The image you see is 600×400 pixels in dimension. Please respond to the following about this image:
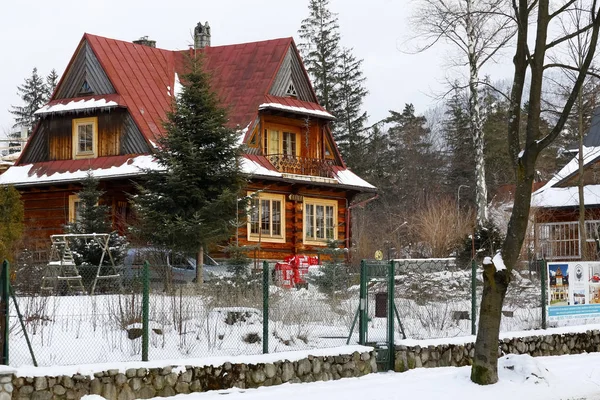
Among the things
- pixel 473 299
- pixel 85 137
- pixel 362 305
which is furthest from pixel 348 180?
pixel 362 305

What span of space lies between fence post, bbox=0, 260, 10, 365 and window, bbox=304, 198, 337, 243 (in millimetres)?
24892

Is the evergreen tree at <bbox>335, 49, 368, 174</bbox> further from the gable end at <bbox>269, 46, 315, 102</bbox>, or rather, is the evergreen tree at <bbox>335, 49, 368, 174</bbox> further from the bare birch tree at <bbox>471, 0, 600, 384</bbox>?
the bare birch tree at <bbox>471, 0, 600, 384</bbox>

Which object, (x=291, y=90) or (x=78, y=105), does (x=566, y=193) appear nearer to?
(x=291, y=90)

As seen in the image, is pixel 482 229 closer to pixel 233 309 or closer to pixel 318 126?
pixel 318 126

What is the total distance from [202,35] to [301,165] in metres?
8.97

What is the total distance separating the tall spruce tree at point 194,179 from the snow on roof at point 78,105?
9.38 meters

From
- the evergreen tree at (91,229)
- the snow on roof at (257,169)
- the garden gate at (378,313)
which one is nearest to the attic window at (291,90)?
the snow on roof at (257,169)

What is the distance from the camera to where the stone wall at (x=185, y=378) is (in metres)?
14.0

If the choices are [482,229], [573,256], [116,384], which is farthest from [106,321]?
[573,256]

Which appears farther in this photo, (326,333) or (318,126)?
(318,126)

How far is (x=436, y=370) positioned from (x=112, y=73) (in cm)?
2145

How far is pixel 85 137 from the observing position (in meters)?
36.8

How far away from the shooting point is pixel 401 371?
19125 mm

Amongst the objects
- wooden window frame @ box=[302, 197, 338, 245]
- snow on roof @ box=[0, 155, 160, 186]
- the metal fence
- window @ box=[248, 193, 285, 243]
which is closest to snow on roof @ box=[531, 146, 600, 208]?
wooden window frame @ box=[302, 197, 338, 245]
